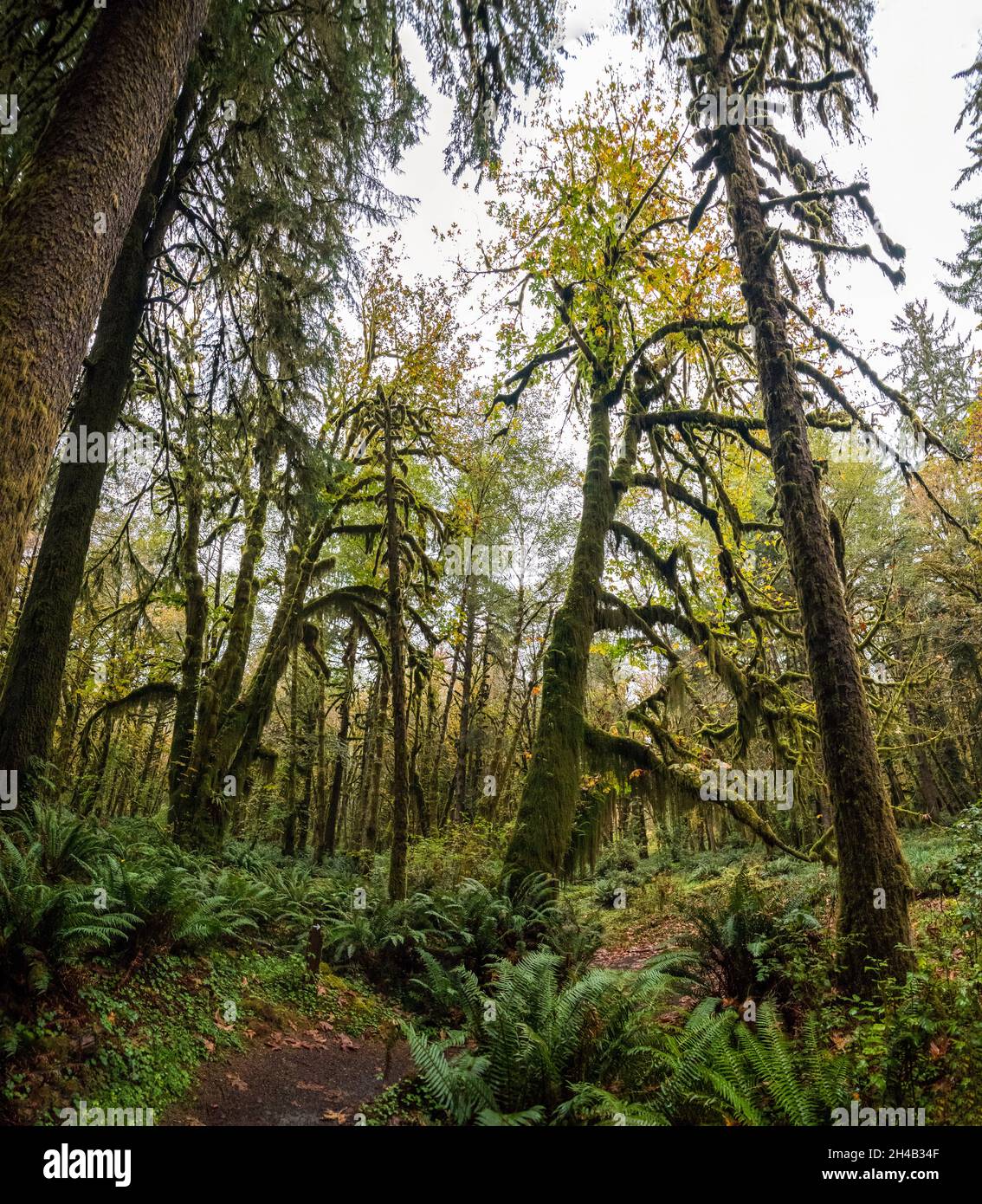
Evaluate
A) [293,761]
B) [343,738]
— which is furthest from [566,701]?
[343,738]

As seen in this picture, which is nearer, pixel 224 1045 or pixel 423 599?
pixel 224 1045

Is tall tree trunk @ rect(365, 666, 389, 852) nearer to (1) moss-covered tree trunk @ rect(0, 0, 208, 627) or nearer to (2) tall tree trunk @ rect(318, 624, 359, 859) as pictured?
(2) tall tree trunk @ rect(318, 624, 359, 859)

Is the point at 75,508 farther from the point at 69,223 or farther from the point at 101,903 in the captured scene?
the point at 69,223

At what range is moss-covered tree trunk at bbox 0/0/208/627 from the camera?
2.43m

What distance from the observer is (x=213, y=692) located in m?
10.4

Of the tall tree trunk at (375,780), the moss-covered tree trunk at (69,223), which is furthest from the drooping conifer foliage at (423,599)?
the tall tree trunk at (375,780)

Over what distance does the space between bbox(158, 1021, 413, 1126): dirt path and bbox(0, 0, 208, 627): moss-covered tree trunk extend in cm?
335

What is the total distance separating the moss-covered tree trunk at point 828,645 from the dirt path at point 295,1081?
3.78m

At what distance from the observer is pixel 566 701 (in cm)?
798

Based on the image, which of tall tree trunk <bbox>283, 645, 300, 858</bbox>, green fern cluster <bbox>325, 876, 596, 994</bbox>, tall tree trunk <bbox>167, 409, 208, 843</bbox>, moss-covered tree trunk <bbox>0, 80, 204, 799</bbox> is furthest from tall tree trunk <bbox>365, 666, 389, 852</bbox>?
moss-covered tree trunk <bbox>0, 80, 204, 799</bbox>

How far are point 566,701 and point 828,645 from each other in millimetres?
3531

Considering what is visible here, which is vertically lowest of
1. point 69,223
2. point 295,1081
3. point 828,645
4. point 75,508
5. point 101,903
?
point 295,1081

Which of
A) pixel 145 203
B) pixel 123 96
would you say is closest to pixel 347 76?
pixel 145 203
